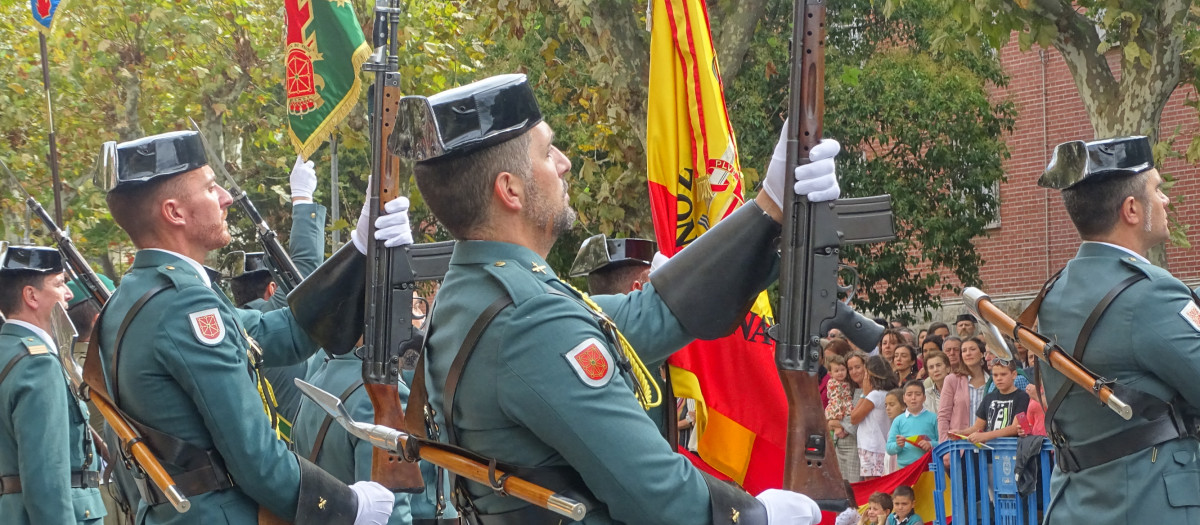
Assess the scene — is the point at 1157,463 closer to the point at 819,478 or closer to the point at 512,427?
the point at 819,478

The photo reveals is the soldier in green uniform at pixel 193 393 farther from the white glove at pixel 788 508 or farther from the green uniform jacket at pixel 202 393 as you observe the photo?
the white glove at pixel 788 508

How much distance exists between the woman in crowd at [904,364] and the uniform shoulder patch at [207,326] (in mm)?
7652

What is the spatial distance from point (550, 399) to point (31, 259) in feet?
16.1

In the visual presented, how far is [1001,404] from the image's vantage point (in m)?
8.52

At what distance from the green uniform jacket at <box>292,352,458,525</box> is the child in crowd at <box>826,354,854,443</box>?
15.9 feet

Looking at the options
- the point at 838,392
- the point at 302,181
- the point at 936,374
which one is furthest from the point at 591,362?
the point at 838,392

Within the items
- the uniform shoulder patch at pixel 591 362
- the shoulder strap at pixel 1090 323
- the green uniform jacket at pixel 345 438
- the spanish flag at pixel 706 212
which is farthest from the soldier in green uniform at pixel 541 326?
the green uniform jacket at pixel 345 438

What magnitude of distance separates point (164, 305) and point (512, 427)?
1661mm

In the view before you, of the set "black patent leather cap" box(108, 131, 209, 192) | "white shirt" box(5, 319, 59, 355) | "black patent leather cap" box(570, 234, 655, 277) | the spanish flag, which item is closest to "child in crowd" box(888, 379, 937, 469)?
"black patent leather cap" box(570, 234, 655, 277)

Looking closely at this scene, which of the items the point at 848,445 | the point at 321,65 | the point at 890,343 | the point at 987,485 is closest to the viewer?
the point at 321,65

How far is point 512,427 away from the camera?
114 inches

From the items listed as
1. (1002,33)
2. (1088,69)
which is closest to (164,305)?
(1002,33)

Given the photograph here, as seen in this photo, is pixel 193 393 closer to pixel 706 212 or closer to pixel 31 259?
pixel 706 212

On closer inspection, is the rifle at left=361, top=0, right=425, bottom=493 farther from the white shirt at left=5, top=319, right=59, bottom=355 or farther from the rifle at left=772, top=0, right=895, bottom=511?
the white shirt at left=5, top=319, right=59, bottom=355
